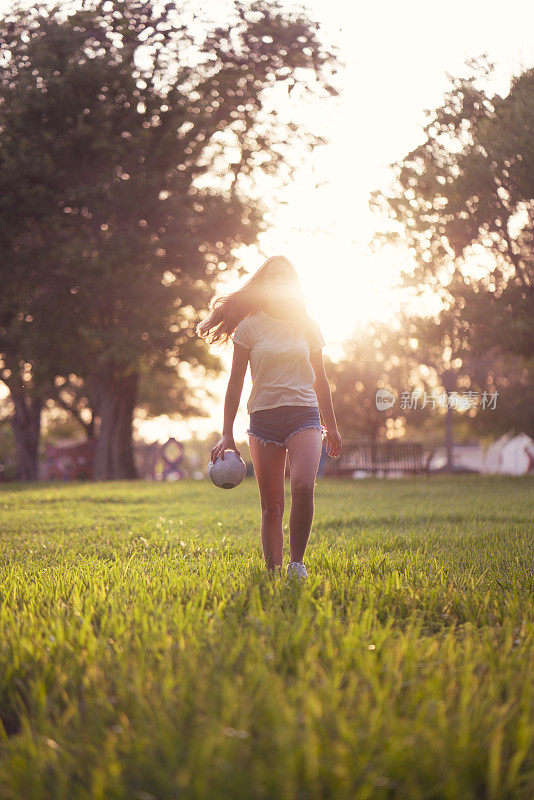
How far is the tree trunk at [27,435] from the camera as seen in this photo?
103ft

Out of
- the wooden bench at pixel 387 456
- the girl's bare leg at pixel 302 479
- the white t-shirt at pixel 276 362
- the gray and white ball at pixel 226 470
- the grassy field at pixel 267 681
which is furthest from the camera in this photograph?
the wooden bench at pixel 387 456

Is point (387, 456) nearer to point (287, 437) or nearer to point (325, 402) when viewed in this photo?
point (325, 402)

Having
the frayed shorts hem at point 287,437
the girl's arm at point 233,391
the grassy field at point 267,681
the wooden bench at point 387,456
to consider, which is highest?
the girl's arm at point 233,391

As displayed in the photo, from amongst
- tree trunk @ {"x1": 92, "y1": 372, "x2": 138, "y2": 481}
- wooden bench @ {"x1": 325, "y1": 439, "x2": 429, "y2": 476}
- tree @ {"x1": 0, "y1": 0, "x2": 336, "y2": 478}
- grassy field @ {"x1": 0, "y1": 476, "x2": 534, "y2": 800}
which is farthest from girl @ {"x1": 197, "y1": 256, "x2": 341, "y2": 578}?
wooden bench @ {"x1": 325, "y1": 439, "x2": 429, "y2": 476}

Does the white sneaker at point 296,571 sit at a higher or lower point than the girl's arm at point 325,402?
lower

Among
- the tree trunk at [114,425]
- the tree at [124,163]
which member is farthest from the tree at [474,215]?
the tree trunk at [114,425]

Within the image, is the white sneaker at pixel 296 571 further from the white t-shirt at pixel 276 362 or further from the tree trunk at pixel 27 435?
the tree trunk at pixel 27 435

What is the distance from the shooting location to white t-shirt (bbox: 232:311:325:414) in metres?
4.87

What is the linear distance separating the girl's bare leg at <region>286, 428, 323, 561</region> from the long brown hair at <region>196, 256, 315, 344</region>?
809 mm

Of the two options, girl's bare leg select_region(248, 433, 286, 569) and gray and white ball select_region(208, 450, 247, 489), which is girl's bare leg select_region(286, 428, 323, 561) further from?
gray and white ball select_region(208, 450, 247, 489)

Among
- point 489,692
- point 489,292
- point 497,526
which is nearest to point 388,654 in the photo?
point 489,692

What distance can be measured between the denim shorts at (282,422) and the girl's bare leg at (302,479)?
0.05m

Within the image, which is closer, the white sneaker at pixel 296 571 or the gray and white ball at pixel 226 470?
the white sneaker at pixel 296 571

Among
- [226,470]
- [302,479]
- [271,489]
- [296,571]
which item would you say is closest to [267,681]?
[296,571]
